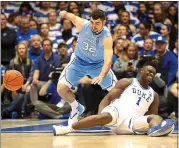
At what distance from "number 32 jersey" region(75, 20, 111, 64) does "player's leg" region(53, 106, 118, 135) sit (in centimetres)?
97

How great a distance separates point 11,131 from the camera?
26.5 ft

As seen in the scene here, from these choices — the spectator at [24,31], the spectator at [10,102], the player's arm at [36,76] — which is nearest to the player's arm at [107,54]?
the player's arm at [36,76]

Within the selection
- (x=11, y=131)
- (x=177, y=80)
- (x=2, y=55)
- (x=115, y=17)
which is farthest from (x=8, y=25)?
(x=11, y=131)

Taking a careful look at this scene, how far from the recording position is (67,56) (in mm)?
11516

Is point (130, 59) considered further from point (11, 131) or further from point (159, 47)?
point (11, 131)

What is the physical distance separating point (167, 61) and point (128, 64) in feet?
3.00

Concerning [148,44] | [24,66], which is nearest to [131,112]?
[148,44]

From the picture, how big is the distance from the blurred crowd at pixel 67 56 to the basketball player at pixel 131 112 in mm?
2901

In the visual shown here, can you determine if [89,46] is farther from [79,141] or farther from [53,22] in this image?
[53,22]

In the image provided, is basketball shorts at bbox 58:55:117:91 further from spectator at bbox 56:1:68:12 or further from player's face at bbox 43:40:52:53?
spectator at bbox 56:1:68:12

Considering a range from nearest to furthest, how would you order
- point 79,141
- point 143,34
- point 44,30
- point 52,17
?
point 79,141 < point 143,34 < point 44,30 < point 52,17

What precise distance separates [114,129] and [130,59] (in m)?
3.85

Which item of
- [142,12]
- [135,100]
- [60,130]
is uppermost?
[142,12]

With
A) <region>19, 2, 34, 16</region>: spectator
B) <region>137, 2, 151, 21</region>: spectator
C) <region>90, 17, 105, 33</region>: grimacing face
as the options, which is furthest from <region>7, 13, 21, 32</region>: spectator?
<region>90, 17, 105, 33</region>: grimacing face
